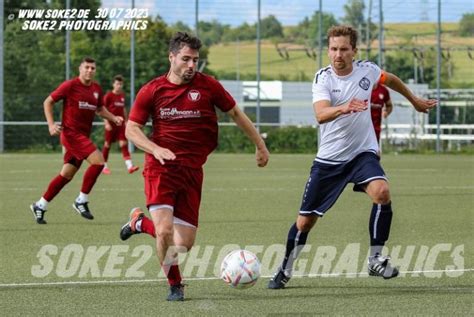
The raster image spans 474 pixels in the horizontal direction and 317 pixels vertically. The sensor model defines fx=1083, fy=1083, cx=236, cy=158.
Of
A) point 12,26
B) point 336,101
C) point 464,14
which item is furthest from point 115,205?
point 464,14

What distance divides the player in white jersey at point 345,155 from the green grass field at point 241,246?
0.96 ft

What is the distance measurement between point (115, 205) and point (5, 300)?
8007 mm

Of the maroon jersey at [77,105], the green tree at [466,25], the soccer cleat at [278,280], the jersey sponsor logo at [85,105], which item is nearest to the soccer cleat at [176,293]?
the soccer cleat at [278,280]

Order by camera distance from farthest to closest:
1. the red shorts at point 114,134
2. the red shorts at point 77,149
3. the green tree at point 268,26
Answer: the green tree at point 268,26 → the red shorts at point 114,134 → the red shorts at point 77,149

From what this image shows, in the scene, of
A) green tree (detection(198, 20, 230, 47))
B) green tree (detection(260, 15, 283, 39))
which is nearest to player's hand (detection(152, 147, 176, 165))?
green tree (detection(198, 20, 230, 47))

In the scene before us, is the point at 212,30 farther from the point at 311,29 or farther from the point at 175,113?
the point at 175,113

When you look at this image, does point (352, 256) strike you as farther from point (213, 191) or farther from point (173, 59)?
point (213, 191)

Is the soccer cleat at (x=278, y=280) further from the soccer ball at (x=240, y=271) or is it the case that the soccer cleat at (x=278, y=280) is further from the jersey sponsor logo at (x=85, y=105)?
the jersey sponsor logo at (x=85, y=105)

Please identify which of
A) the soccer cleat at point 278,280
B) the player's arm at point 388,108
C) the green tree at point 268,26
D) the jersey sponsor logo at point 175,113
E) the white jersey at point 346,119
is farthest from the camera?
the green tree at point 268,26

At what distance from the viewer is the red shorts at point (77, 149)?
1369 cm

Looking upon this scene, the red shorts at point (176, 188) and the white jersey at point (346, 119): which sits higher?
the white jersey at point (346, 119)

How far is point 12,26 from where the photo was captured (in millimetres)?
35406

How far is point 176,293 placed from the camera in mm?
7305

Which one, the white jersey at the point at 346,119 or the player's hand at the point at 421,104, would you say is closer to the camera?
the white jersey at the point at 346,119
